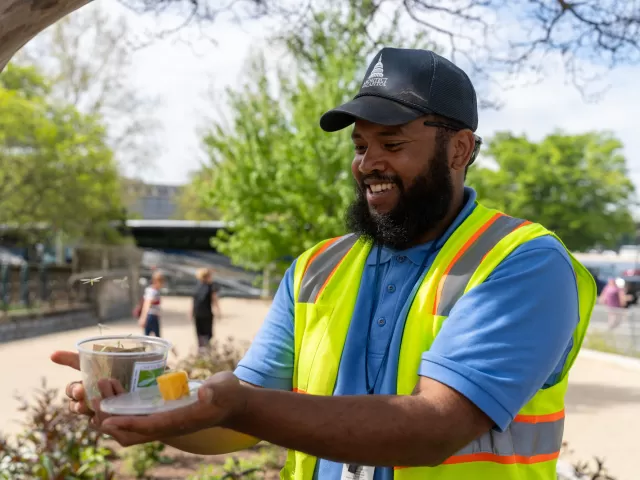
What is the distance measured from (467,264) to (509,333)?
0.28m

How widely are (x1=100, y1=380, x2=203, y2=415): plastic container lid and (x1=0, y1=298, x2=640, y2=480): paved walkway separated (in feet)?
17.7

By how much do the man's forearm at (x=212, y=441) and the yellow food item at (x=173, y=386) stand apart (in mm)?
579

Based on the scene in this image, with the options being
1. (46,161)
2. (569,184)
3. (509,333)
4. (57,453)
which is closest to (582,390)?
(57,453)

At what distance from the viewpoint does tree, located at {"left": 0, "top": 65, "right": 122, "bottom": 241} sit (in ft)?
64.1

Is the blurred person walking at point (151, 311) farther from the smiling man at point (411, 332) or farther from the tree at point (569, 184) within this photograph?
the tree at point (569, 184)

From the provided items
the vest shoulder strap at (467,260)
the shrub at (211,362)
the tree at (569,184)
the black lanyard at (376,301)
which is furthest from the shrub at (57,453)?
the tree at (569,184)

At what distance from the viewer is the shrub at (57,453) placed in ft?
14.9

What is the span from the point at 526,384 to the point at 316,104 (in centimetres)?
1226

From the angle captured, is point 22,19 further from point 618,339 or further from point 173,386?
point 618,339

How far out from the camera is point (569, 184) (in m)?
40.9

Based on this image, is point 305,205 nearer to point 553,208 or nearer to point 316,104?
point 316,104

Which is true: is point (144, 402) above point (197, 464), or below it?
above

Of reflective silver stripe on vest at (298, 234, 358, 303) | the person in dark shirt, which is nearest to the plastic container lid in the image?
reflective silver stripe on vest at (298, 234, 358, 303)

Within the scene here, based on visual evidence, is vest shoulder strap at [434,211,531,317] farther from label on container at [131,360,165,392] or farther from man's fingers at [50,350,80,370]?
man's fingers at [50,350,80,370]
